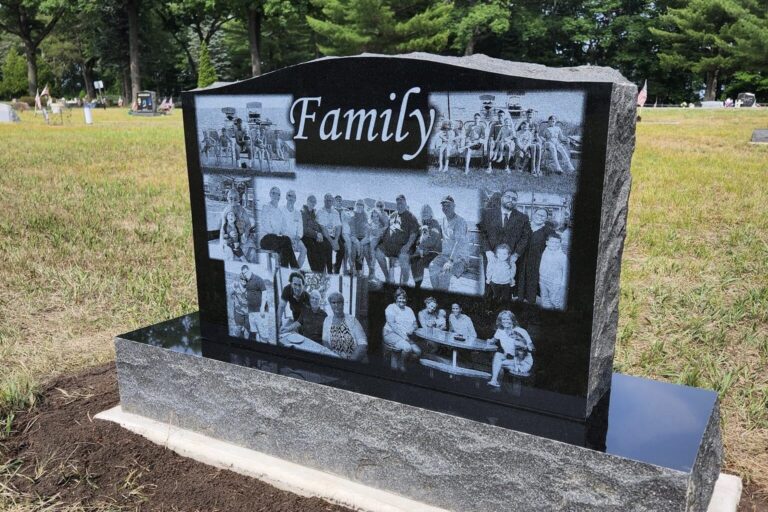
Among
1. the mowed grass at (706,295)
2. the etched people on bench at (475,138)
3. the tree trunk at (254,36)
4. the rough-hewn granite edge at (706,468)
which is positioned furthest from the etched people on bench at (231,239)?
the tree trunk at (254,36)

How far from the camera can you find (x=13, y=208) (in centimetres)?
771

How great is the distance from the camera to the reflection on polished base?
2.18m

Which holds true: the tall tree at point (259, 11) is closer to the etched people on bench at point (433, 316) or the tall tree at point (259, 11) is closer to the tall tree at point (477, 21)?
the tall tree at point (477, 21)

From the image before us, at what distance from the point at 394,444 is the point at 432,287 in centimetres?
60

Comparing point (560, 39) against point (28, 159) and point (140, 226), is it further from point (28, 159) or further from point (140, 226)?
point (140, 226)

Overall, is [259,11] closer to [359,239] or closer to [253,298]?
[253,298]

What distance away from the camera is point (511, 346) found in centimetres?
246

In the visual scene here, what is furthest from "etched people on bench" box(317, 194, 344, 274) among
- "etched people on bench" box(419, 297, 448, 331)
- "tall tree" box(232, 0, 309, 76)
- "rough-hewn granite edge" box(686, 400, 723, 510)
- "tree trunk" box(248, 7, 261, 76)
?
"tree trunk" box(248, 7, 261, 76)

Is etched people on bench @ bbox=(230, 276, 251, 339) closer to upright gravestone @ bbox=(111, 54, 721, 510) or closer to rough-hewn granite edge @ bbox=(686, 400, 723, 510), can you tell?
upright gravestone @ bbox=(111, 54, 721, 510)

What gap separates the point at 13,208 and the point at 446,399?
6841mm

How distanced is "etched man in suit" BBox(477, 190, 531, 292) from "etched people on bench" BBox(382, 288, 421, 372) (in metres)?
0.41

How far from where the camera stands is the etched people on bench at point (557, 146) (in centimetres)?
224

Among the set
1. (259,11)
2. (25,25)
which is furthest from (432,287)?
(25,25)

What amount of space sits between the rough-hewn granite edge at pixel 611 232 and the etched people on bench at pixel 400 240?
0.68 m
